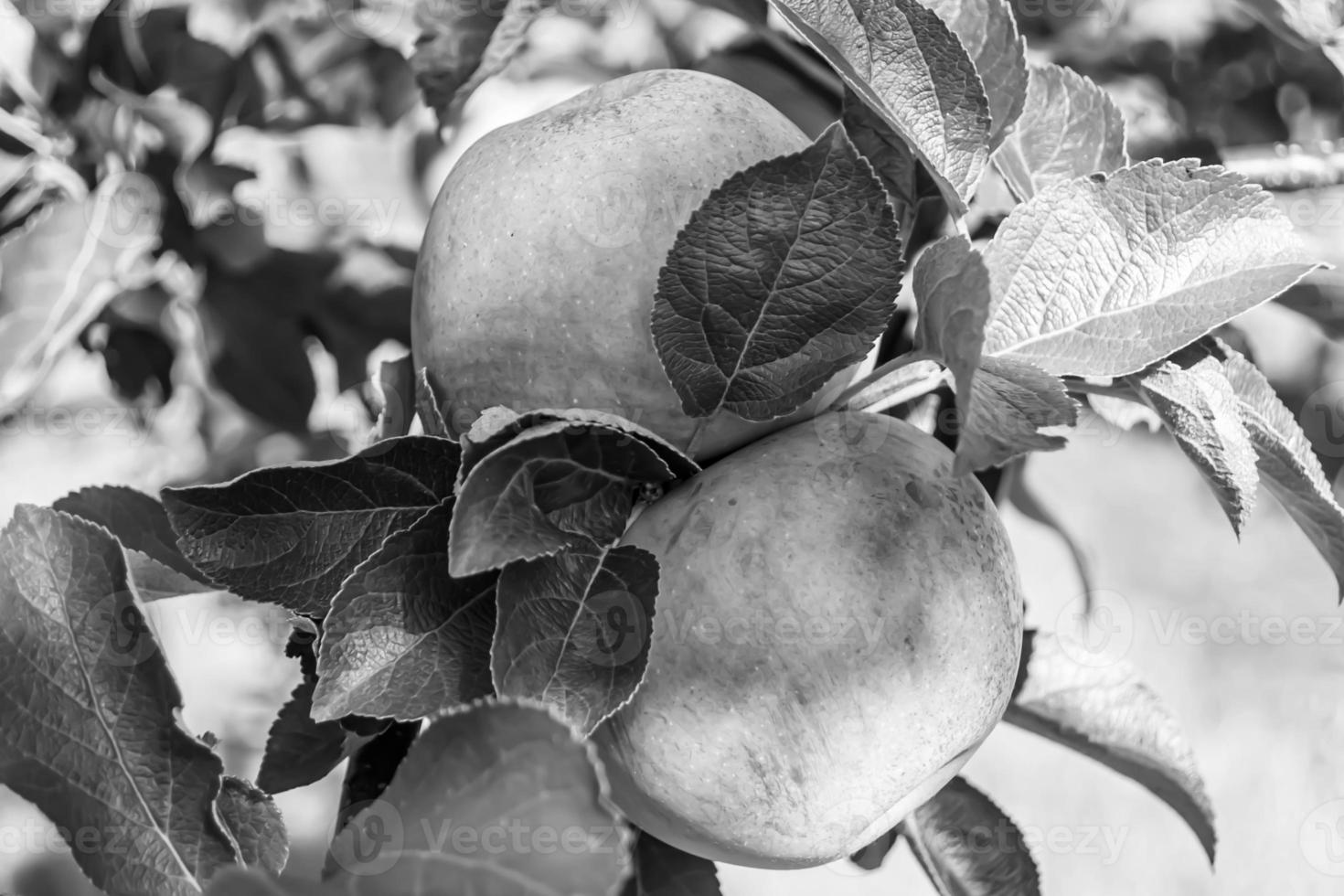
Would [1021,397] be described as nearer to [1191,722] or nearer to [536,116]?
[536,116]

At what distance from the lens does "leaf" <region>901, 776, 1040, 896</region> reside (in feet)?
1.63

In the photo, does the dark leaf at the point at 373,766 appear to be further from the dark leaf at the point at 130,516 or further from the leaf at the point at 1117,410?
the leaf at the point at 1117,410

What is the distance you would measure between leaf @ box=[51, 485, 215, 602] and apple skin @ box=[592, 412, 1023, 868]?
20cm

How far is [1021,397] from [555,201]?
0.17 m

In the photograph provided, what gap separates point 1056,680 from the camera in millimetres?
552

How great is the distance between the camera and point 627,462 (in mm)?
365

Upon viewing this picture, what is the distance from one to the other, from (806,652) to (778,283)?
12cm

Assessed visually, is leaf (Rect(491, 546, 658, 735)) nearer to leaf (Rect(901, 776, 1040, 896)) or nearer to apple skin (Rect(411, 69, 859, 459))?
apple skin (Rect(411, 69, 859, 459))

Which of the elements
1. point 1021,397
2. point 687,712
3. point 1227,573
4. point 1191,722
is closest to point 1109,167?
point 1021,397
